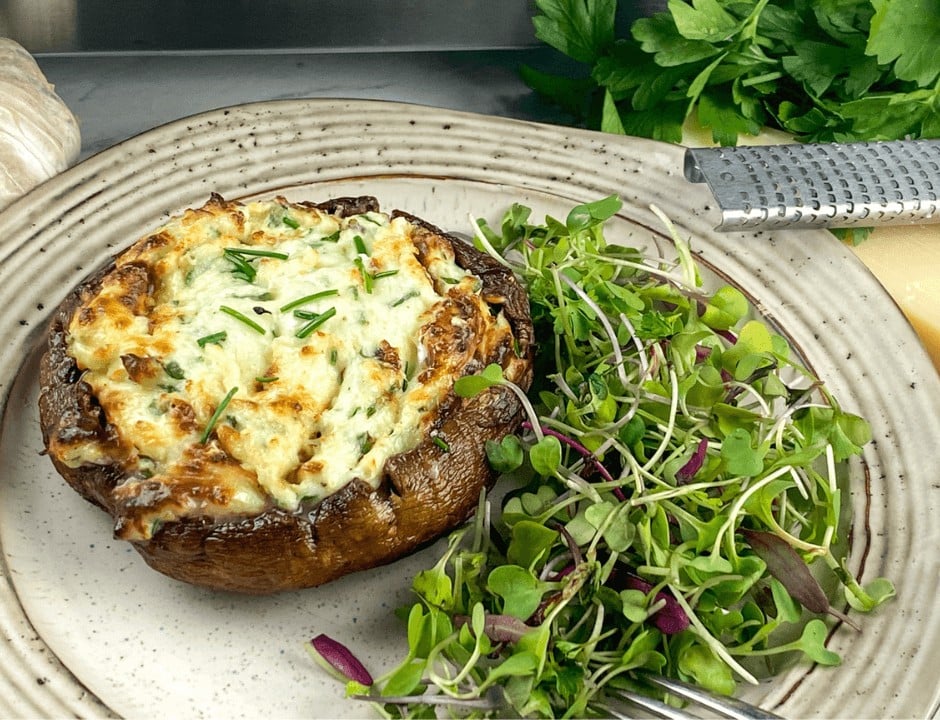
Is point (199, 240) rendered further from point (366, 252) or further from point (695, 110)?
point (695, 110)

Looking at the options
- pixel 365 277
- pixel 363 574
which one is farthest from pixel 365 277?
pixel 363 574

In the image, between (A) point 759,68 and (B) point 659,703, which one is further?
(A) point 759,68

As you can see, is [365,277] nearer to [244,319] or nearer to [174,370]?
[244,319]

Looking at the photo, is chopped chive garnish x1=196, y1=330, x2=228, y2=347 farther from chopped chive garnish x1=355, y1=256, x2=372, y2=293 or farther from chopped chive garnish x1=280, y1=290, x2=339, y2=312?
chopped chive garnish x1=355, y1=256, x2=372, y2=293

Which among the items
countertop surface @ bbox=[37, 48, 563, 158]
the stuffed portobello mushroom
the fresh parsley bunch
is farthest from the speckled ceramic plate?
countertop surface @ bbox=[37, 48, 563, 158]

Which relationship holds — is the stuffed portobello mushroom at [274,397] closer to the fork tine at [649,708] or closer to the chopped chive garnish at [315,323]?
the chopped chive garnish at [315,323]

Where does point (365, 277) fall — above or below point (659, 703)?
above
